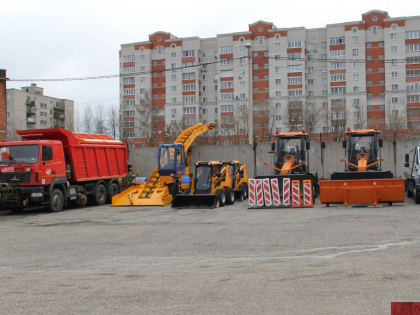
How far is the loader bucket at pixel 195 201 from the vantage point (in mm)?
19641

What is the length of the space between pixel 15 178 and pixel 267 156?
16.4 m

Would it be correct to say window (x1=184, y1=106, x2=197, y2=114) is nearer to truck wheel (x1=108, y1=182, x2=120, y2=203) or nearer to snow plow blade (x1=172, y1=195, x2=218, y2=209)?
truck wheel (x1=108, y1=182, x2=120, y2=203)

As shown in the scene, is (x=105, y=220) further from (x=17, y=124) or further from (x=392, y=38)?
(x=17, y=124)

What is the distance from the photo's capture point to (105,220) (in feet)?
53.8

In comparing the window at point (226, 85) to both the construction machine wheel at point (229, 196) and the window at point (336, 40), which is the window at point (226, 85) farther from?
the construction machine wheel at point (229, 196)

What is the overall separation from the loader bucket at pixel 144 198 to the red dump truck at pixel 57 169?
1.63 metres

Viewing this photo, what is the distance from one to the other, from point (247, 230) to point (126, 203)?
10608 millimetres

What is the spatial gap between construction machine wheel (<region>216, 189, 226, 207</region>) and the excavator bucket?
114 inches

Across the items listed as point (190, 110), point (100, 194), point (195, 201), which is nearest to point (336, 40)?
point (190, 110)

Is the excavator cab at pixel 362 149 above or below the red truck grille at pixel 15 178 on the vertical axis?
above

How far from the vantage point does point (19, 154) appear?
19297 millimetres

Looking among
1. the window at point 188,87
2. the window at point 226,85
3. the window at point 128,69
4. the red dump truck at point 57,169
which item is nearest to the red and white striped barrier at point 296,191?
the red dump truck at point 57,169

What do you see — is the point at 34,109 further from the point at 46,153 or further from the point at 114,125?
the point at 46,153

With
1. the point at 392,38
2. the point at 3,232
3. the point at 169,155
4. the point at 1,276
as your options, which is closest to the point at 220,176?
the point at 169,155
